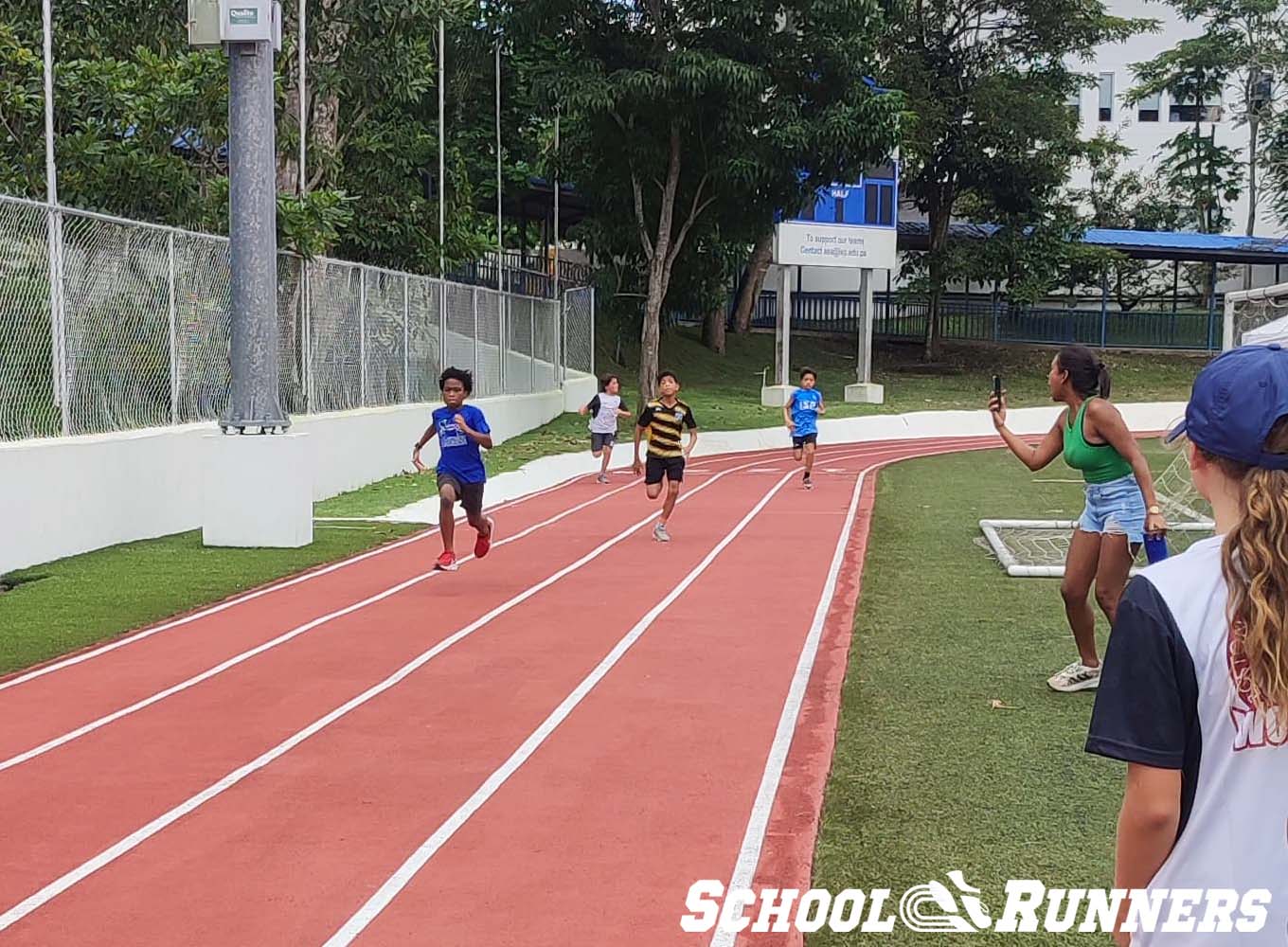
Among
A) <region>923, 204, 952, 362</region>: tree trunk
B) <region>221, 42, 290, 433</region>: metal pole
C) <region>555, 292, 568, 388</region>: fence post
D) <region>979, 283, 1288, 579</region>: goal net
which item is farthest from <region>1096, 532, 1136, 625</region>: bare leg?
<region>923, 204, 952, 362</region>: tree trunk

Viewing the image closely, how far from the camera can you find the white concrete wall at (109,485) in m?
11.7

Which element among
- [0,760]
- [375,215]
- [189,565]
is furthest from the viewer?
[375,215]

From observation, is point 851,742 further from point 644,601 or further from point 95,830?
point 644,601

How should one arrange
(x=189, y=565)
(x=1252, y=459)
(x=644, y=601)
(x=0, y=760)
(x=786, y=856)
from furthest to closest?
(x=189, y=565)
(x=644, y=601)
(x=0, y=760)
(x=786, y=856)
(x=1252, y=459)

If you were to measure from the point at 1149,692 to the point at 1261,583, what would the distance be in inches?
9.1

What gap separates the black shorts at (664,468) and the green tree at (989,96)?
30689 millimetres

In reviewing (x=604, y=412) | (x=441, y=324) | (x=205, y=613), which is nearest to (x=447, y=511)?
(x=205, y=613)

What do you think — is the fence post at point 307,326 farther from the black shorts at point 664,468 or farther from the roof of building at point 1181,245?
the roof of building at point 1181,245

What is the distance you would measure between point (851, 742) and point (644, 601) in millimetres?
4321

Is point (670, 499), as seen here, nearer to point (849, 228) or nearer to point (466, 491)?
point (466, 491)


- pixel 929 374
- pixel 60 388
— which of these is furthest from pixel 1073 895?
pixel 929 374

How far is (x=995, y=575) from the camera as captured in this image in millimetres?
11516

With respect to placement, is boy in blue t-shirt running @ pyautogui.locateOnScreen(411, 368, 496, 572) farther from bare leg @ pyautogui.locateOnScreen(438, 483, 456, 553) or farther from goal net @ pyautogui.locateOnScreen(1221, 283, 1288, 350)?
goal net @ pyautogui.locateOnScreen(1221, 283, 1288, 350)

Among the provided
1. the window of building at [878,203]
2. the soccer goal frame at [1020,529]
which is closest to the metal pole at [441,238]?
the soccer goal frame at [1020,529]
